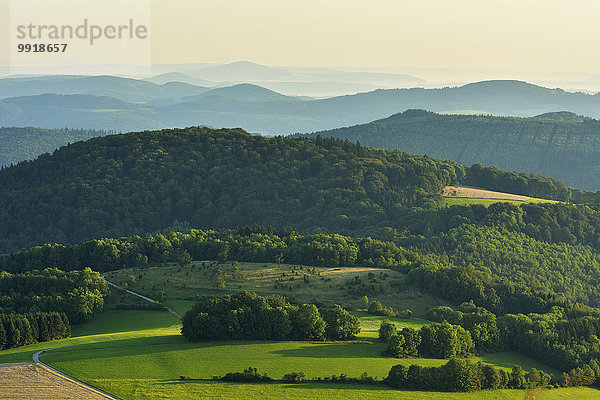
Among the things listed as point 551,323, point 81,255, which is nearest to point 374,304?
point 551,323

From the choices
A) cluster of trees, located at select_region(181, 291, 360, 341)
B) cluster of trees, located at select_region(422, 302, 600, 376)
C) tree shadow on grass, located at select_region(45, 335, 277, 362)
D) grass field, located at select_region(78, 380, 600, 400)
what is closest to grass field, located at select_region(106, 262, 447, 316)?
cluster of trees, located at select_region(422, 302, 600, 376)

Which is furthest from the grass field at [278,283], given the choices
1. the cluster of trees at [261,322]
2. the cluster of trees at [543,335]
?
the cluster of trees at [261,322]

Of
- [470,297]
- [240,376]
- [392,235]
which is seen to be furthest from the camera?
[392,235]

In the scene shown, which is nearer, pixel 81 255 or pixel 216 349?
pixel 216 349

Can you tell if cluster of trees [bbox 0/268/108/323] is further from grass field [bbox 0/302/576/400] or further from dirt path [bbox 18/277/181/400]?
dirt path [bbox 18/277/181/400]

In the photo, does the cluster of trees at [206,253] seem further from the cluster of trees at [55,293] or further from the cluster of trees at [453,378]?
the cluster of trees at [453,378]

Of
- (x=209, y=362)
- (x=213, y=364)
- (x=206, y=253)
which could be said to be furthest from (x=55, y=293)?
(x=213, y=364)

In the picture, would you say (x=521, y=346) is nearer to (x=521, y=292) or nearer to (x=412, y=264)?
(x=521, y=292)
